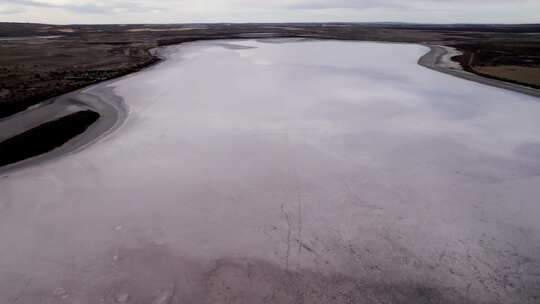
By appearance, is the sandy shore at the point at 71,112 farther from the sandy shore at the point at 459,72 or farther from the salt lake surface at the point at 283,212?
the sandy shore at the point at 459,72

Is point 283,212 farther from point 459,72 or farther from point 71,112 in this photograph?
point 459,72

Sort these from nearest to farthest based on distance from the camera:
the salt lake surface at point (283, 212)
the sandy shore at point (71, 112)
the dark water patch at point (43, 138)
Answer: the salt lake surface at point (283, 212) → the dark water patch at point (43, 138) → the sandy shore at point (71, 112)

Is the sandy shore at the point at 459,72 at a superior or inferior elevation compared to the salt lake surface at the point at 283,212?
superior

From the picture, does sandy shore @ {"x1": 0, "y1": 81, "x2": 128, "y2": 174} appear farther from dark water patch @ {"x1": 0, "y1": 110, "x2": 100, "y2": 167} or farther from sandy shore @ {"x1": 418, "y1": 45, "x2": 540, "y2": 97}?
sandy shore @ {"x1": 418, "y1": 45, "x2": 540, "y2": 97}

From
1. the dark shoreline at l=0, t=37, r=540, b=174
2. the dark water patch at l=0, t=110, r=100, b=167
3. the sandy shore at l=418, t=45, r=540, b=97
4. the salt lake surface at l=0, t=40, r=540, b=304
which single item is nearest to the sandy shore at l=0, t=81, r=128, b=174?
the dark shoreline at l=0, t=37, r=540, b=174

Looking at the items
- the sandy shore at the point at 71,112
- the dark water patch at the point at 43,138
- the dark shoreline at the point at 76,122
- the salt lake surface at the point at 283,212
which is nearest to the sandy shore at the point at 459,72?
the dark shoreline at the point at 76,122

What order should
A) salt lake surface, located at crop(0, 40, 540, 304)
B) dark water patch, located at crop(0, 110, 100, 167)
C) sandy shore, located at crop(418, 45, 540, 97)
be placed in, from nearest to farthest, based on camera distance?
salt lake surface, located at crop(0, 40, 540, 304) < dark water patch, located at crop(0, 110, 100, 167) < sandy shore, located at crop(418, 45, 540, 97)
